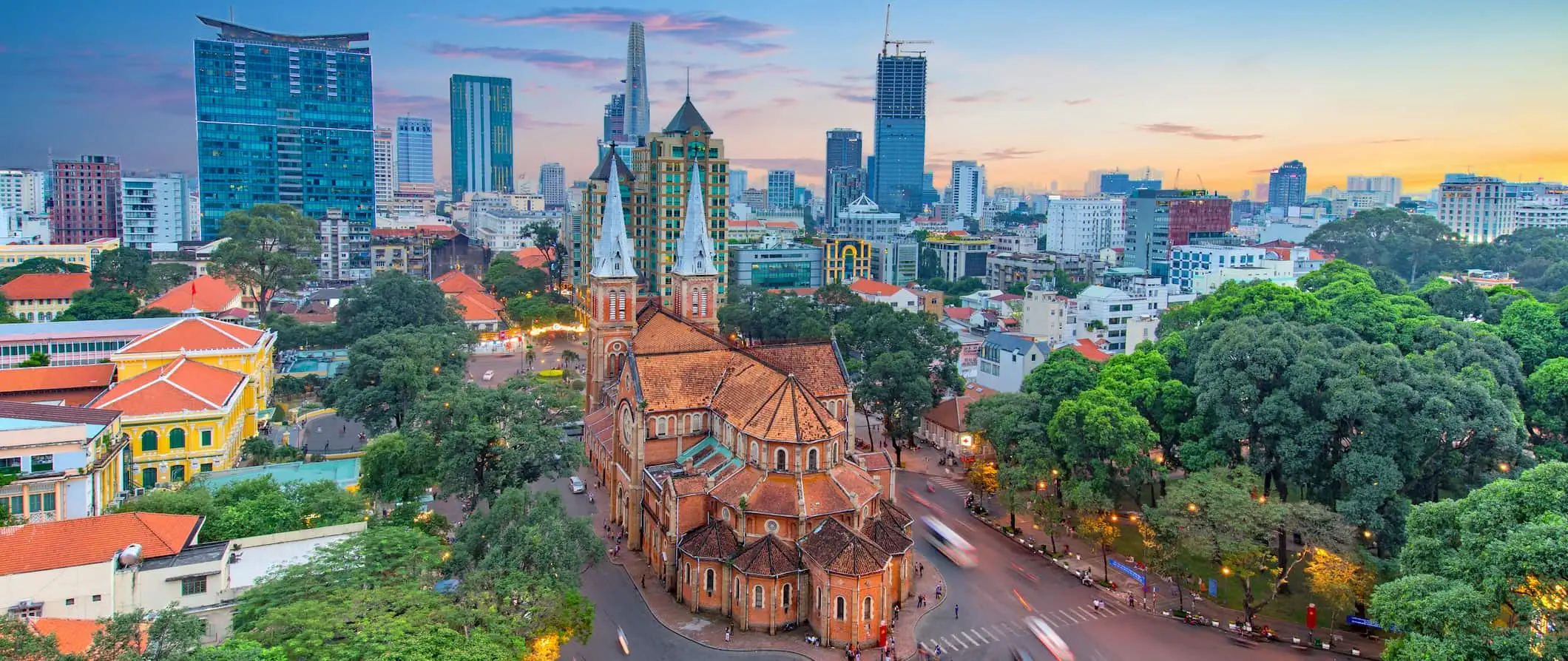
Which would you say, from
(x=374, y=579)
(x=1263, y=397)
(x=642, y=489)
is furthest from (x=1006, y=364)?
(x=374, y=579)

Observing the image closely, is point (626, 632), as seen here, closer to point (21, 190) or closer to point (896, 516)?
point (896, 516)

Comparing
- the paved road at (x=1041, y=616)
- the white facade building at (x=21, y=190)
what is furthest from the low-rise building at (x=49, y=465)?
the white facade building at (x=21, y=190)

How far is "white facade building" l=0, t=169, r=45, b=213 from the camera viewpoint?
173750mm

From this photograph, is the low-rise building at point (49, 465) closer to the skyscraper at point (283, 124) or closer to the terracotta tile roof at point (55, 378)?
the terracotta tile roof at point (55, 378)

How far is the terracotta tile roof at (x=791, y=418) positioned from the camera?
1522 inches

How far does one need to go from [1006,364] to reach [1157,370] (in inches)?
824

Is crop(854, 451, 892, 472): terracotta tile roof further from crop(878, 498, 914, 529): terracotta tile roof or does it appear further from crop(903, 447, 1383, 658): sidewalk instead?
crop(903, 447, 1383, 658): sidewalk

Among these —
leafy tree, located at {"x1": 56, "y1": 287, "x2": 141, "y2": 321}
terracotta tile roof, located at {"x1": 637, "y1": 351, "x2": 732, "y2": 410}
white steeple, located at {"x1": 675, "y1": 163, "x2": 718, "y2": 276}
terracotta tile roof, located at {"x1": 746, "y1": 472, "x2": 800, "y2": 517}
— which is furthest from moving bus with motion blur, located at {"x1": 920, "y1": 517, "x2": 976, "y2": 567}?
leafy tree, located at {"x1": 56, "y1": 287, "x2": 141, "y2": 321}

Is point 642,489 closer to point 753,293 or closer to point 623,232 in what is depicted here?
point 623,232

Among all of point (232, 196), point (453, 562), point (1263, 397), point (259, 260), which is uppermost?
point (232, 196)

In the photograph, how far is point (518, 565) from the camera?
3216cm

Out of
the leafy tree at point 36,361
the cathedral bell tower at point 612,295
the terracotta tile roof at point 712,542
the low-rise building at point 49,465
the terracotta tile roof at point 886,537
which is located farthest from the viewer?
the cathedral bell tower at point 612,295

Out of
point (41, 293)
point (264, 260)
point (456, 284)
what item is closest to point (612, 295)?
point (264, 260)

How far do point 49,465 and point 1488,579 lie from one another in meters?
49.2
